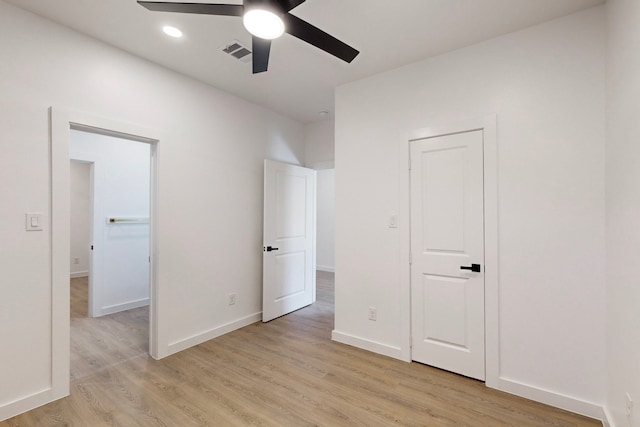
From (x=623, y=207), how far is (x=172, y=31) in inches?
128

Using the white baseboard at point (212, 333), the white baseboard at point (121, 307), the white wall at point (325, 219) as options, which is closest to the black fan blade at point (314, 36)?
the white baseboard at point (212, 333)

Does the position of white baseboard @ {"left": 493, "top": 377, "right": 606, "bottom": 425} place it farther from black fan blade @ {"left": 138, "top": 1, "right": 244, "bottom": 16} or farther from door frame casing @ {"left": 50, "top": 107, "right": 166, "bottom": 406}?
door frame casing @ {"left": 50, "top": 107, "right": 166, "bottom": 406}

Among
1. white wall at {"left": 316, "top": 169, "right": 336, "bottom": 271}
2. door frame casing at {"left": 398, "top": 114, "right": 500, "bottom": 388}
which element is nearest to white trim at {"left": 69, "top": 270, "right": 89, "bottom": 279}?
white wall at {"left": 316, "top": 169, "right": 336, "bottom": 271}

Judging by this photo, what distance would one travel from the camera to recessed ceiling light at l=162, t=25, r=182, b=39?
2.31 metres

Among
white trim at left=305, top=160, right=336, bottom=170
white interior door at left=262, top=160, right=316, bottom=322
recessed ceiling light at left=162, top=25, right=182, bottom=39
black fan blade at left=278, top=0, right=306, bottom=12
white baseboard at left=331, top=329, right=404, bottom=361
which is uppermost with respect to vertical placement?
recessed ceiling light at left=162, top=25, right=182, bottom=39

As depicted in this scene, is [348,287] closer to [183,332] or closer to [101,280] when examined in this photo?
[183,332]

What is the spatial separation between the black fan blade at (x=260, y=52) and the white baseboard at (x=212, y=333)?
8.61ft

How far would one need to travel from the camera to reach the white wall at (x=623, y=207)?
1.54 m

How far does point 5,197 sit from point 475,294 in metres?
3.48

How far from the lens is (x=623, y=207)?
171 cm

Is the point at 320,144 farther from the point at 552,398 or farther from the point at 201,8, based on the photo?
the point at 552,398

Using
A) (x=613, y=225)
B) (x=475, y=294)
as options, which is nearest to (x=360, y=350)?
(x=475, y=294)

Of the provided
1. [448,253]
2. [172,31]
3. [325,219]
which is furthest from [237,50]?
[325,219]

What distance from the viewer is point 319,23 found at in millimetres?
2252
